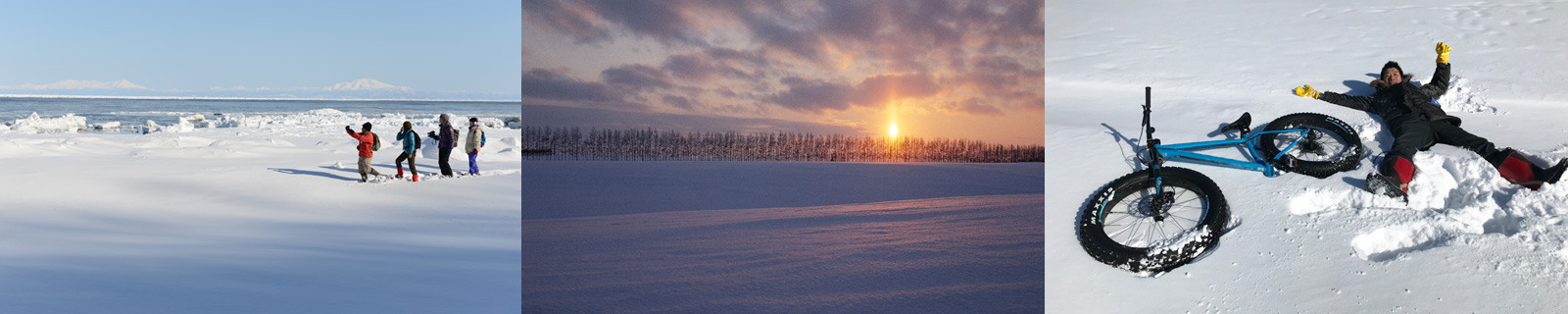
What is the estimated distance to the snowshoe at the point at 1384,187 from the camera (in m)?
3.55

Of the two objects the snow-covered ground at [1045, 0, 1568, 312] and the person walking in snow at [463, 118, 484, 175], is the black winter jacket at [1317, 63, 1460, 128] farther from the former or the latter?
the person walking in snow at [463, 118, 484, 175]

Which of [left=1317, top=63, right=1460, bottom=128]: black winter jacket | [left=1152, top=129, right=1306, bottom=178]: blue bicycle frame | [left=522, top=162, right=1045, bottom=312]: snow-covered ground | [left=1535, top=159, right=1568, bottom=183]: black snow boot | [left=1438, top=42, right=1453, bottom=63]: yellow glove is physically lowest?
[left=522, top=162, right=1045, bottom=312]: snow-covered ground

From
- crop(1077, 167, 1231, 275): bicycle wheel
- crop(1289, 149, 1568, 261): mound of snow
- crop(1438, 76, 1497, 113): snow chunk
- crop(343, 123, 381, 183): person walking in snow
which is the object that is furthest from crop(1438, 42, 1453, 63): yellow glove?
crop(343, 123, 381, 183): person walking in snow

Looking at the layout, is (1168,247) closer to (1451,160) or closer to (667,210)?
(1451,160)

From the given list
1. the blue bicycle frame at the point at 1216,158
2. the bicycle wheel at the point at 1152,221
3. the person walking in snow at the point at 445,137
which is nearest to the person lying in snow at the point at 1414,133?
the blue bicycle frame at the point at 1216,158

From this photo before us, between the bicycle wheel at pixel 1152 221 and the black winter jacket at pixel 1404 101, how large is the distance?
70.6 inches

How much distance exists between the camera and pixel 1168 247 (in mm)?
3162

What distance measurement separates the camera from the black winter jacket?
4.30 metres

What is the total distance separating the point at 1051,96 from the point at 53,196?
8.81m

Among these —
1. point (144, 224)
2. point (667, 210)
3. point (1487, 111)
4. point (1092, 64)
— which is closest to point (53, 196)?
point (144, 224)

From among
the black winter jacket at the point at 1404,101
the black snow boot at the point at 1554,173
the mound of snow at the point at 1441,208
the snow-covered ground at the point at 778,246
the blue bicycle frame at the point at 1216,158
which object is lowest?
the snow-covered ground at the point at 778,246

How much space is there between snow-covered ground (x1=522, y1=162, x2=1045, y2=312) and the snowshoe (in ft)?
4.92

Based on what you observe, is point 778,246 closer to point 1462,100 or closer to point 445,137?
point 1462,100

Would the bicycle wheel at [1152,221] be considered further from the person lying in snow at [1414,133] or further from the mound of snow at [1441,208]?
the person lying in snow at [1414,133]
